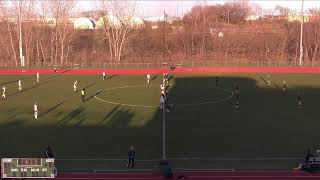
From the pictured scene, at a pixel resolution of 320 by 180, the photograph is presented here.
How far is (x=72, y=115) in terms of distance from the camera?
1247 inches

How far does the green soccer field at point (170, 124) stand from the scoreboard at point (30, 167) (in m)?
4.76

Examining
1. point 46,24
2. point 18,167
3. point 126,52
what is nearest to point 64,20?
point 46,24

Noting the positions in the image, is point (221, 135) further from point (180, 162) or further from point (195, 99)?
point (195, 99)

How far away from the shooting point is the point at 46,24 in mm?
77375

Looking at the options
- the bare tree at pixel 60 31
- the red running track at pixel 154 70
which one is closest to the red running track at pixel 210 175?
the red running track at pixel 154 70

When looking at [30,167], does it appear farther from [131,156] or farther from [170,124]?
[170,124]

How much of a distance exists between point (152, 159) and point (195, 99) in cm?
1574

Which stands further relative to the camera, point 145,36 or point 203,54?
point 145,36

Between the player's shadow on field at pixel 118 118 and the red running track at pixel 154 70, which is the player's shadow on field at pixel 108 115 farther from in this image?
the red running track at pixel 154 70

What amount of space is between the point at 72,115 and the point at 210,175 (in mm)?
14951

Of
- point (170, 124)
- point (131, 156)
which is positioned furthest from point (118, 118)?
point (131, 156)

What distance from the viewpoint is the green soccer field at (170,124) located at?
22.8 meters

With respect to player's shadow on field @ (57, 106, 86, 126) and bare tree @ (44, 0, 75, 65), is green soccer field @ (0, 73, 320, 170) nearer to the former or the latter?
player's shadow on field @ (57, 106, 86, 126)

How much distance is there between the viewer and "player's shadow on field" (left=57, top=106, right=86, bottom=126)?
29487 mm
